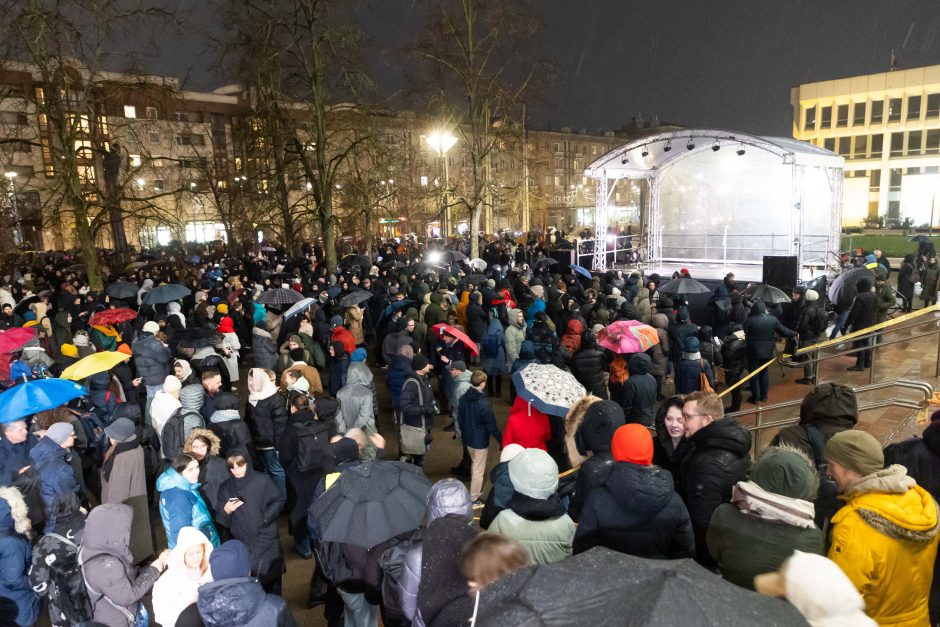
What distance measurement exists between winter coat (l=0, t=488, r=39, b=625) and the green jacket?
4309 mm

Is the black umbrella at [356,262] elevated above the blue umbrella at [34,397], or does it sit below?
above

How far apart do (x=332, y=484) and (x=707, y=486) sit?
2469 millimetres

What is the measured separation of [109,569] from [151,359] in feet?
13.2

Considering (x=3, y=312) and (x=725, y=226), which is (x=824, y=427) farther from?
(x=725, y=226)

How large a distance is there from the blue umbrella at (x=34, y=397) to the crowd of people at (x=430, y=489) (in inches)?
3.7

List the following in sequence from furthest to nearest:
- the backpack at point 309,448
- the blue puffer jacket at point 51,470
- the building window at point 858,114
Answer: the building window at point 858,114 → the backpack at point 309,448 → the blue puffer jacket at point 51,470

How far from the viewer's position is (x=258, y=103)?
22.6m

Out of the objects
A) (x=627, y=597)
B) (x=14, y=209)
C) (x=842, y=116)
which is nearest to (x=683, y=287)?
(x=627, y=597)

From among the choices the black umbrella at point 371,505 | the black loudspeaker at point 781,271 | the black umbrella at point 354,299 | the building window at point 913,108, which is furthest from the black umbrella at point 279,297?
the building window at point 913,108

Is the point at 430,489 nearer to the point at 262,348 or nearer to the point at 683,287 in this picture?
the point at 262,348

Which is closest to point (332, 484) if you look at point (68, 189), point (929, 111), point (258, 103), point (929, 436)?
point (929, 436)

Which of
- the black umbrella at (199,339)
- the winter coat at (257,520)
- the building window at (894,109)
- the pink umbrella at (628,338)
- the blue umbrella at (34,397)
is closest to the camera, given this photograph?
the winter coat at (257,520)

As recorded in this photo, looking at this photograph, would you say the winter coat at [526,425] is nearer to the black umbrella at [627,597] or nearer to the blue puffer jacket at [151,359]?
the black umbrella at [627,597]

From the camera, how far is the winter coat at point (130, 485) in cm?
518
